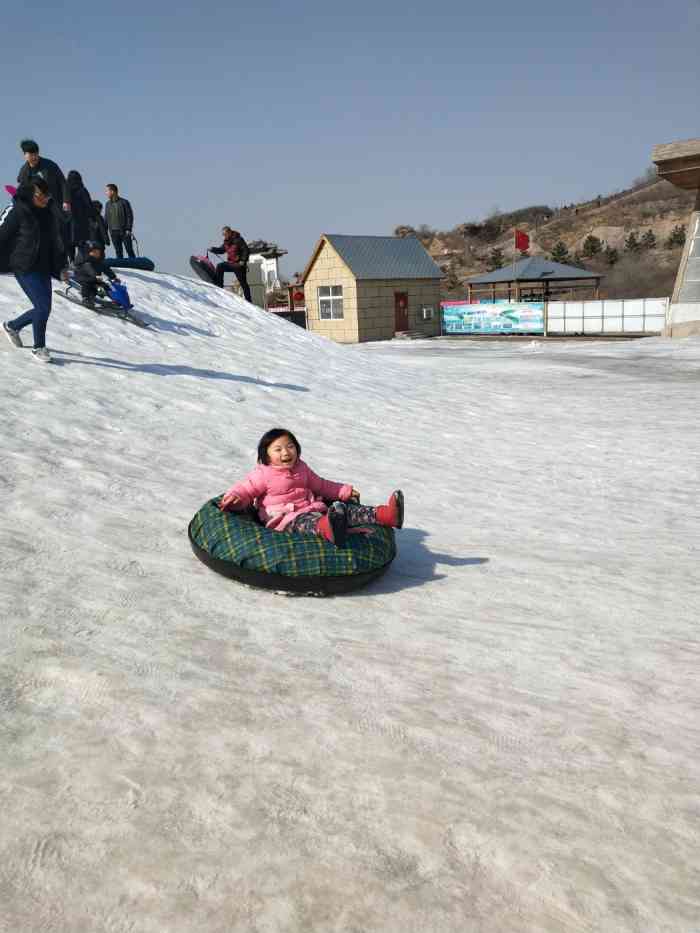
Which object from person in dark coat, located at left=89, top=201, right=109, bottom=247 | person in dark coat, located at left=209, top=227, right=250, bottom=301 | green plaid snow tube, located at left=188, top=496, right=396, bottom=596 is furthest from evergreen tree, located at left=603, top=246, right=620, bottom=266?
green plaid snow tube, located at left=188, top=496, right=396, bottom=596

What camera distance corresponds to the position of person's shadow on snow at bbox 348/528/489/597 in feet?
17.9

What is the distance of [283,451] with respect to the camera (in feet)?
17.4

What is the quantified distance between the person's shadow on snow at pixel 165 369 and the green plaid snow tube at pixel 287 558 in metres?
6.95

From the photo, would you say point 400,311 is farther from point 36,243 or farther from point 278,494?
point 278,494

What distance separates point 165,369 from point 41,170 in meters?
4.09

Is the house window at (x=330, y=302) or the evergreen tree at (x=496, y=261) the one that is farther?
the evergreen tree at (x=496, y=261)

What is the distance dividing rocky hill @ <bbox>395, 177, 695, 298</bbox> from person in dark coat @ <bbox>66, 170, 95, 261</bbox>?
1661 inches

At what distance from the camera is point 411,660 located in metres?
4.16

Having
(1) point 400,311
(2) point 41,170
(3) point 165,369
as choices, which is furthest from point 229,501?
(1) point 400,311

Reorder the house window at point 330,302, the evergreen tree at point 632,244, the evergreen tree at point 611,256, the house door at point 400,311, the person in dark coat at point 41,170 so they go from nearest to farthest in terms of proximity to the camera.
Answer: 1. the person in dark coat at point 41,170
2. the house window at point 330,302
3. the house door at point 400,311
4. the evergreen tree at point 611,256
5. the evergreen tree at point 632,244

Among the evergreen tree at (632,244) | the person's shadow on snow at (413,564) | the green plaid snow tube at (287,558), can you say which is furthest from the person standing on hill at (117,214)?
the evergreen tree at (632,244)

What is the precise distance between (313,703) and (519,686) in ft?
3.74

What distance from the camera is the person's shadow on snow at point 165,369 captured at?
1133 centimetres

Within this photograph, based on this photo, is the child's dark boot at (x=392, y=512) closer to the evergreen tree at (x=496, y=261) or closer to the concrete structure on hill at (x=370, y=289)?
the concrete structure on hill at (x=370, y=289)
